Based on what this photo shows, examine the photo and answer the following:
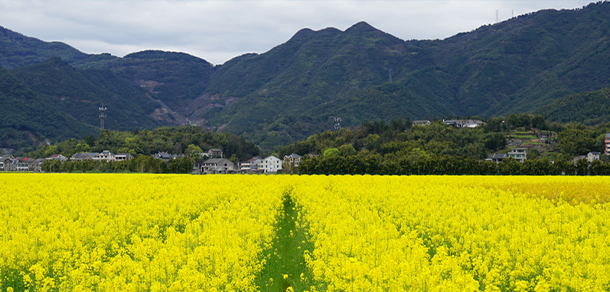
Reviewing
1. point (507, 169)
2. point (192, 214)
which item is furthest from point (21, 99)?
point (192, 214)

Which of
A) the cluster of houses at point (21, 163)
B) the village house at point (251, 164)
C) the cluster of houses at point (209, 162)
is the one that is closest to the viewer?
the cluster of houses at point (209, 162)

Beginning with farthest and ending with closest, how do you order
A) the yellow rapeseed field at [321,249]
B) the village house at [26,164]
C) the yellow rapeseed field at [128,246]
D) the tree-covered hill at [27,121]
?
the tree-covered hill at [27,121], the village house at [26,164], the yellow rapeseed field at [128,246], the yellow rapeseed field at [321,249]

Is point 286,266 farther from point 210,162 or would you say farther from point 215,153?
point 215,153

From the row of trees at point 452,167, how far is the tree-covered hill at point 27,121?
124578mm

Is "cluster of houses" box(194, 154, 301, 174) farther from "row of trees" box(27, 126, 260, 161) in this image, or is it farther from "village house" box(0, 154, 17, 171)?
"village house" box(0, 154, 17, 171)

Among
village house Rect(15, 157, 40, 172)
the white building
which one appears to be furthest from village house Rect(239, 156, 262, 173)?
village house Rect(15, 157, 40, 172)

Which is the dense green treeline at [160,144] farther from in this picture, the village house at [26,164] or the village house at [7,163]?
the village house at [7,163]

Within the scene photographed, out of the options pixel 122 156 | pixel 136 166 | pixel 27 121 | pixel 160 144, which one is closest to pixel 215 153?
pixel 160 144

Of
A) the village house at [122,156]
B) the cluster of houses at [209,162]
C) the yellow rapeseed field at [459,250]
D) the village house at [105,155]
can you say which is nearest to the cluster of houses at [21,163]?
the cluster of houses at [209,162]

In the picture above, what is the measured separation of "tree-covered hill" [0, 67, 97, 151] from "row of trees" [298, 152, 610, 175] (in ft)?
409

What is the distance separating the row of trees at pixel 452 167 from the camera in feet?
217

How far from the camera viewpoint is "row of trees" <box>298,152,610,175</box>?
66062mm

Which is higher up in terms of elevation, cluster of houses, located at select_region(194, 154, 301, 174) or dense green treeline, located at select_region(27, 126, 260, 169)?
dense green treeline, located at select_region(27, 126, 260, 169)

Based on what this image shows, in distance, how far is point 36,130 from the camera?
174 meters
